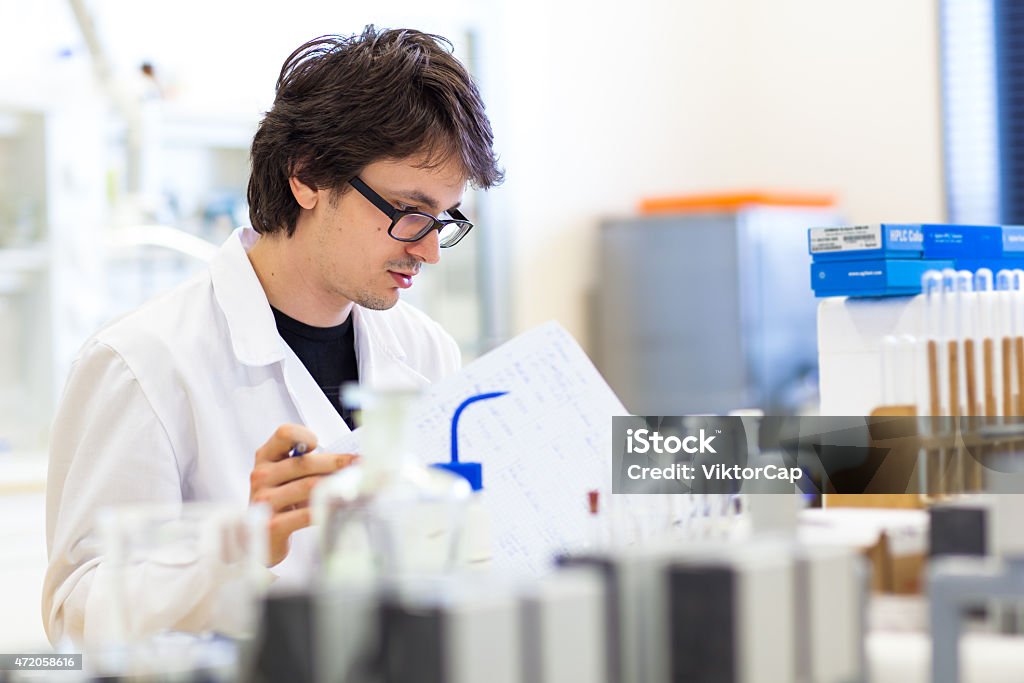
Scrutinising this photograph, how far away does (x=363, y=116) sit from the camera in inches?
66.4

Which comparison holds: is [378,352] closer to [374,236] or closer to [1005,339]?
[374,236]

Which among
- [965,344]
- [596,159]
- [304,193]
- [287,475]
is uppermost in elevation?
[596,159]

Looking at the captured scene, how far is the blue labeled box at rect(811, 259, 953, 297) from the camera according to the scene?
5.24ft

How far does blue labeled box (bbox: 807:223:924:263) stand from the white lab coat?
0.70m

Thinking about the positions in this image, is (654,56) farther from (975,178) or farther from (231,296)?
(231,296)

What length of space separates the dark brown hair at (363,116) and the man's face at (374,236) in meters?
0.02

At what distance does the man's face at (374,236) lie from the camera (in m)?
1.71

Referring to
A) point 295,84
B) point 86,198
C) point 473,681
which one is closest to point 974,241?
point 295,84

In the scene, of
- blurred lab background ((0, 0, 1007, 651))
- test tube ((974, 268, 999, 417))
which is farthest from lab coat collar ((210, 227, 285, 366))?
blurred lab background ((0, 0, 1007, 651))

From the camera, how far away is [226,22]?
4.18 meters

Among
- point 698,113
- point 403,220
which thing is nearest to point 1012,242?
point 403,220

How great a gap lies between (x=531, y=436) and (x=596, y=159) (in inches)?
147

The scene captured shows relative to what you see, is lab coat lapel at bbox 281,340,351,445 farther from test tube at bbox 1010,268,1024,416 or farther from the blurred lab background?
the blurred lab background

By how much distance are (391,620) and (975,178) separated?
4784 millimetres
